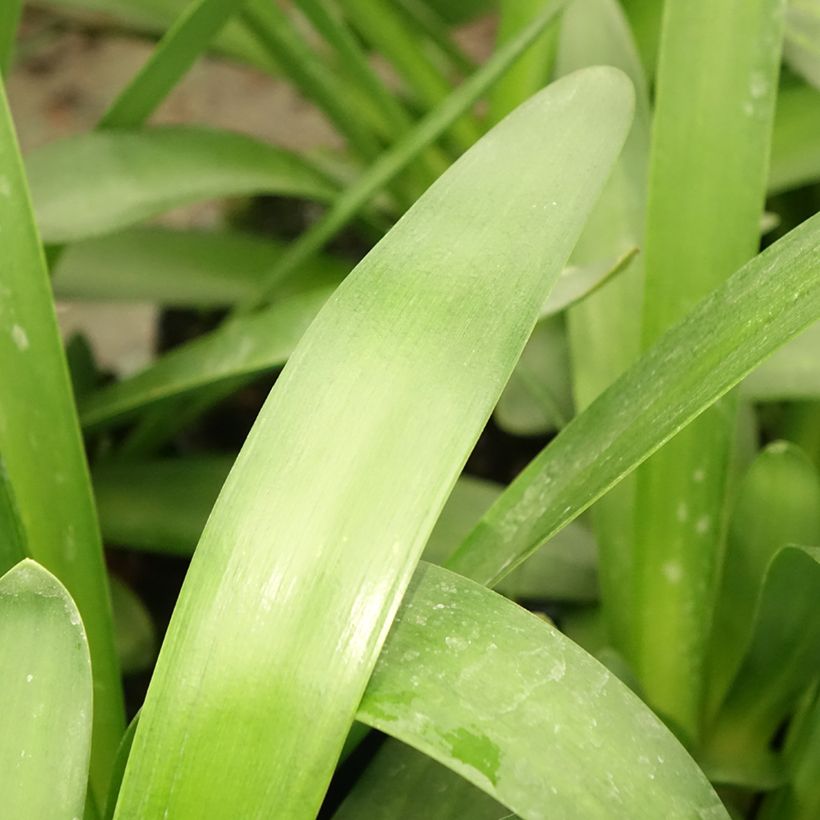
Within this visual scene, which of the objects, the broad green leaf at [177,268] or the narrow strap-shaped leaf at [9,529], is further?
the broad green leaf at [177,268]

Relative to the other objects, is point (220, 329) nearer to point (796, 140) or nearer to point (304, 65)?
point (304, 65)

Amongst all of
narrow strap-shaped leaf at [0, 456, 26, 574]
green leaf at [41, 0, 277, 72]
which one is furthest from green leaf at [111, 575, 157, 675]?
green leaf at [41, 0, 277, 72]

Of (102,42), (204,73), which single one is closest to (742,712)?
(204,73)

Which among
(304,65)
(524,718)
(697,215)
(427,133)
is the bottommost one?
(524,718)

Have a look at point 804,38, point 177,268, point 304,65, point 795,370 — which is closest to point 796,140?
point 804,38

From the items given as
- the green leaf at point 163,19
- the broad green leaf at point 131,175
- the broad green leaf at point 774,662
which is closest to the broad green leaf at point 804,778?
the broad green leaf at point 774,662

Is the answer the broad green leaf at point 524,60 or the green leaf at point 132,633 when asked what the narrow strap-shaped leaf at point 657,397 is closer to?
the green leaf at point 132,633
